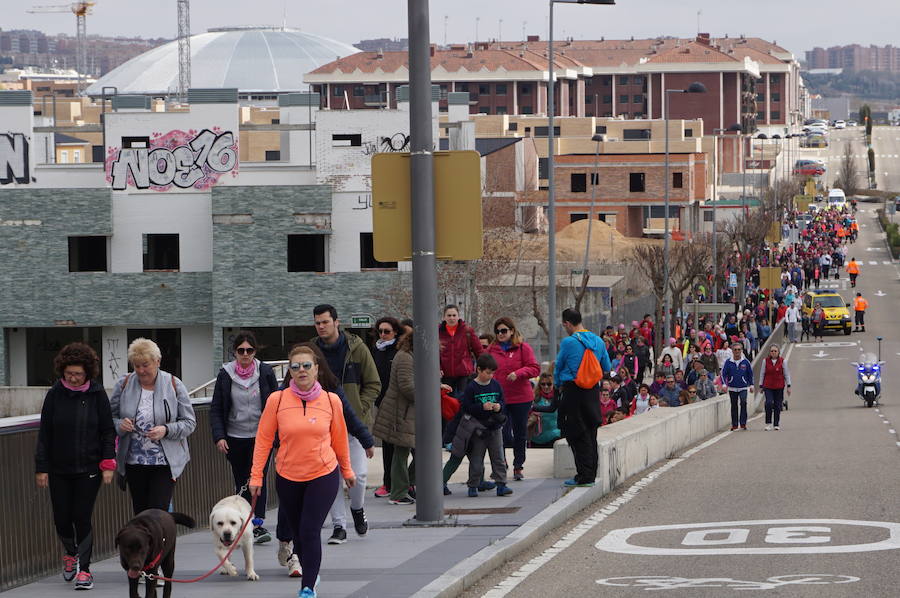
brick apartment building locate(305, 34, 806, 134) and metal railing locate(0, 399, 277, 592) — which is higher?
brick apartment building locate(305, 34, 806, 134)

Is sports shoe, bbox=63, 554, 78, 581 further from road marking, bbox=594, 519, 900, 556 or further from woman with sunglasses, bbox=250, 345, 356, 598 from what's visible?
road marking, bbox=594, 519, 900, 556

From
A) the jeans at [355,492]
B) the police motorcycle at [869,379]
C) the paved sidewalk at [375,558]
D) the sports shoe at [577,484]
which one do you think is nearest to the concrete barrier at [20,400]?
the police motorcycle at [869,379]

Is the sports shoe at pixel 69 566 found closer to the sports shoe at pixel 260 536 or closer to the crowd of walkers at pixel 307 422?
the crowd of walkers at pixel 307 422

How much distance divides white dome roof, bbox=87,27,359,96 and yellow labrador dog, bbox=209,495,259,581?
170403 mm

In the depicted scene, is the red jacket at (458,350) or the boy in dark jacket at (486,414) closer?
the boy in dark jacket at (486,414)

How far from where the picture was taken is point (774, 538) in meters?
11.5

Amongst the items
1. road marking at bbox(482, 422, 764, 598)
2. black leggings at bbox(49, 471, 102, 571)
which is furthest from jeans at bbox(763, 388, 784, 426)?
black leggings at bbox(49, 471, 102, 571)

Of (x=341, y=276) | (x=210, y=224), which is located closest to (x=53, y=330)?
(x=210, y=224)

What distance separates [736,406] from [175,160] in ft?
86.2

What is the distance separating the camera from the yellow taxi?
6259cm

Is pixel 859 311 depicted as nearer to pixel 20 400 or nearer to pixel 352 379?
pixel 20 400

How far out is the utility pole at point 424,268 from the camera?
1162cm

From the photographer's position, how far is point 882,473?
16344 mm

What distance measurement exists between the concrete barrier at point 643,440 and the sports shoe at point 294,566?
494 centimetres
